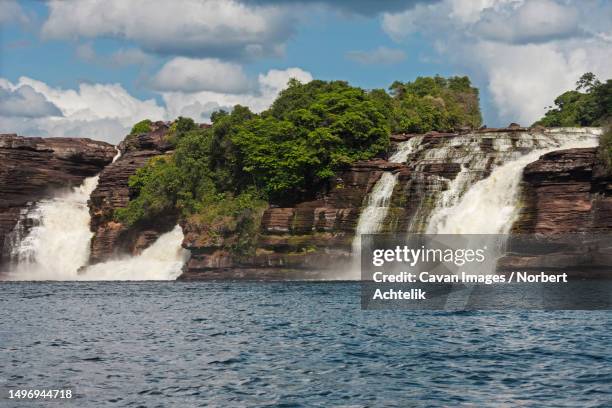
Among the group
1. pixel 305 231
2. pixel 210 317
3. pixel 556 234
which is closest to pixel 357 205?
pixel 305 231

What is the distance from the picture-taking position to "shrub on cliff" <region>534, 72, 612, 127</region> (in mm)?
112750

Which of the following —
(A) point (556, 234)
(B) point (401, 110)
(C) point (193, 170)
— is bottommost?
(A) point (556, 234)

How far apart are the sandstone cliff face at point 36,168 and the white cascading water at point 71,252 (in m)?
1.58

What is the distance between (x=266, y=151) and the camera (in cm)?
9600

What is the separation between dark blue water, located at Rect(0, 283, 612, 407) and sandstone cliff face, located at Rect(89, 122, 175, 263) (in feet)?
167

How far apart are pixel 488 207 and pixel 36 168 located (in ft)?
205

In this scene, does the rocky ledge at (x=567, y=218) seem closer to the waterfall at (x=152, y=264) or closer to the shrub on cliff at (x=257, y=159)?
the shrub on cliff at (x=257, y=159)

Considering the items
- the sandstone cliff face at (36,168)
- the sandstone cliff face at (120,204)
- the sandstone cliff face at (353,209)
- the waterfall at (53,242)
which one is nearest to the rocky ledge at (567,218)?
the sandstone cliff face at (353,209)

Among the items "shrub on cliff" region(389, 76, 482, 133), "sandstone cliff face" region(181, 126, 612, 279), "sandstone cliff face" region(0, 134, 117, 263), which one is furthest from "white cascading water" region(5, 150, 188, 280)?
"shrub on cliff" region(389, 76, 482, 133)

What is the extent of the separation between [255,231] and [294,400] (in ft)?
212

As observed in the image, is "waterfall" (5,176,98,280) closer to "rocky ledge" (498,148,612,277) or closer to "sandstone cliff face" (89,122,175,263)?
"sandstone cliff face" (89,122,175,263)

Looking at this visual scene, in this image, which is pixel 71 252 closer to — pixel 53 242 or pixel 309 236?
pixel 53 242

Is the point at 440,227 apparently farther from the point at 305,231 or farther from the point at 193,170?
the point at 193,170

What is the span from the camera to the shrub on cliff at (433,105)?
11050 cm
